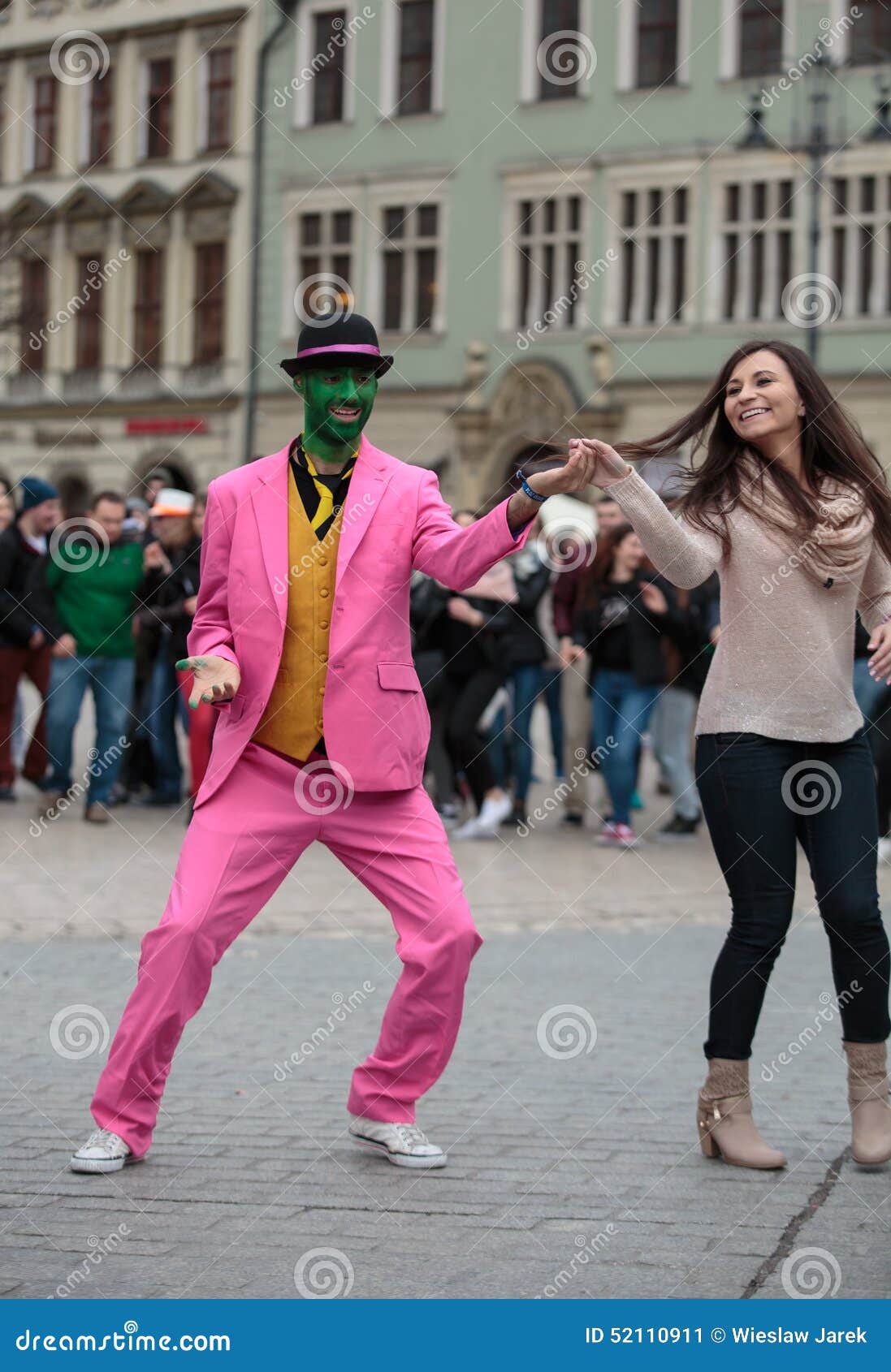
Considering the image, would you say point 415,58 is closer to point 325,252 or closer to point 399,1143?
point 325,252

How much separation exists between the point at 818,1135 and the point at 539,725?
17366 mm

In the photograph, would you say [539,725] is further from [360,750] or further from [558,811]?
[360,750]

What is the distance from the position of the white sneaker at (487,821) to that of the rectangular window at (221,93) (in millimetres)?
26652

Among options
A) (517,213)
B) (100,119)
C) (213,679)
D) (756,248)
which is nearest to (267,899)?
(213,679)

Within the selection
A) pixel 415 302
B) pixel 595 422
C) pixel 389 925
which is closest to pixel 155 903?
pixel 389 925

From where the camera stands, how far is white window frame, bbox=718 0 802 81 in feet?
103

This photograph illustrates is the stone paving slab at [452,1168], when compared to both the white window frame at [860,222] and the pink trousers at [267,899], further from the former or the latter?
the white window frame at [860,222]

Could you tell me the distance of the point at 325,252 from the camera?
1436 inches

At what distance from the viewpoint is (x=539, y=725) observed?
22781 millimetres

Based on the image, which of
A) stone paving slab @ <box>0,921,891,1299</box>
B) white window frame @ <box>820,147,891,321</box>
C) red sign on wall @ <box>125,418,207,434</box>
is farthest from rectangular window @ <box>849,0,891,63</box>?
stone paving slab @ <box>0,921,891,1299</box>

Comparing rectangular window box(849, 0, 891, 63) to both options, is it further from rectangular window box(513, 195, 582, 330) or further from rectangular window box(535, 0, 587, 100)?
rectangular window box(513, 195, 582, 330)

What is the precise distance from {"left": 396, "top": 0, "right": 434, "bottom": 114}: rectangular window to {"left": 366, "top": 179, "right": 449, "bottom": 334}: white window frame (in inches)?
50.4

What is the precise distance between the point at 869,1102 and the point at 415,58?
32.1m

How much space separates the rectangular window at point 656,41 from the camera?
1291 inches
